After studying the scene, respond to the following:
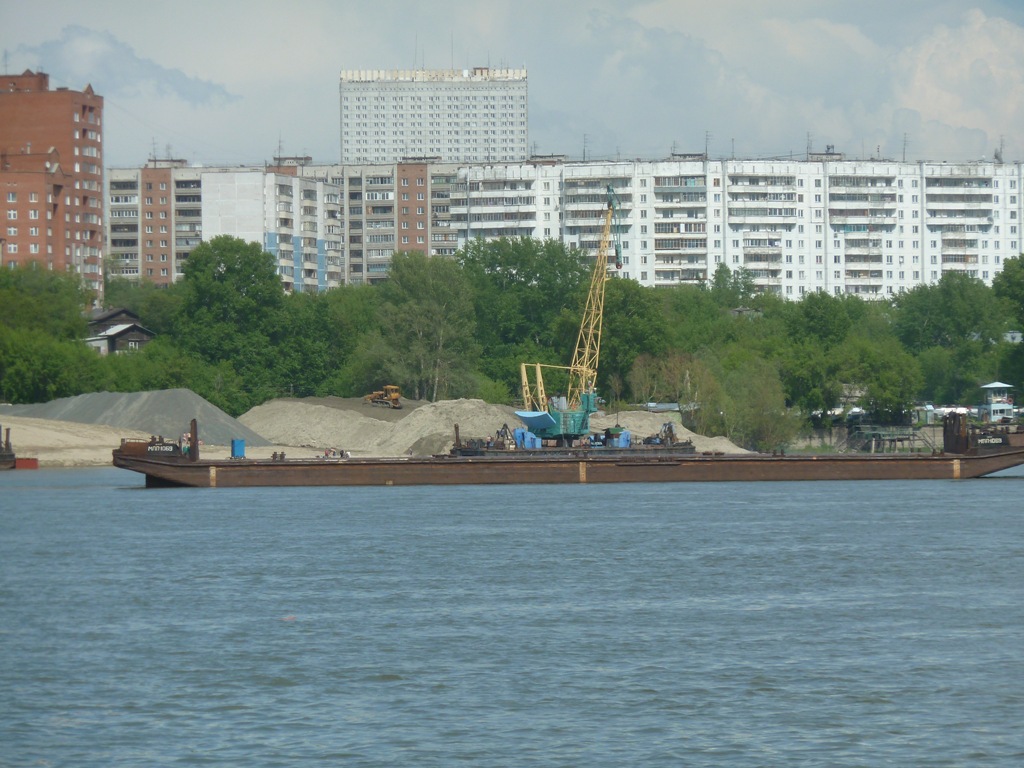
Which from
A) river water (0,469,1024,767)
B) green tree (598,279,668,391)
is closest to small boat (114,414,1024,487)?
river water (0,469,1024,767)

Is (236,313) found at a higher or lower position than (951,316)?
lower

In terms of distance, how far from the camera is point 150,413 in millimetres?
92375

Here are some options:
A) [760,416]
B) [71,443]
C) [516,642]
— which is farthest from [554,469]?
[516,642]

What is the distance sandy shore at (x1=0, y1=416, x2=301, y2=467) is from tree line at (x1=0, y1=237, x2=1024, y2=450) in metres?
10.4

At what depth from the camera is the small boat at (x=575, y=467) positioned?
66.9 meters

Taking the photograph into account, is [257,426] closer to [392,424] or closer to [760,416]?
[392,424]

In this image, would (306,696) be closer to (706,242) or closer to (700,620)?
(700,620)

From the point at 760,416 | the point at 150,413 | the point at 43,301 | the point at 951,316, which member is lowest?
the point at 760,416

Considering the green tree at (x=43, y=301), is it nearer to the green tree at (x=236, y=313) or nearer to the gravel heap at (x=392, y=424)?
the green tree at (x=236, y=313)

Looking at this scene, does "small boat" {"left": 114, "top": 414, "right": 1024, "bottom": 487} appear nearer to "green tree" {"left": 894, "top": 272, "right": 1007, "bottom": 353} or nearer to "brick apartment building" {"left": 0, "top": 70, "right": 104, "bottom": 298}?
"green tree" {"left": 894, "top": 272, "right": 1007, "bottom": 353}

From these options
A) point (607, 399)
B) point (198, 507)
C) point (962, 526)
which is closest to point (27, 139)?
point (607, 399)

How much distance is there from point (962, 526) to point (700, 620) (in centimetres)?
2091

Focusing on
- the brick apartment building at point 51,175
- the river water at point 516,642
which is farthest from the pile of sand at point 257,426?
the brick apartment building at point 51,175

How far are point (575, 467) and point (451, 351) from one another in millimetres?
44527
